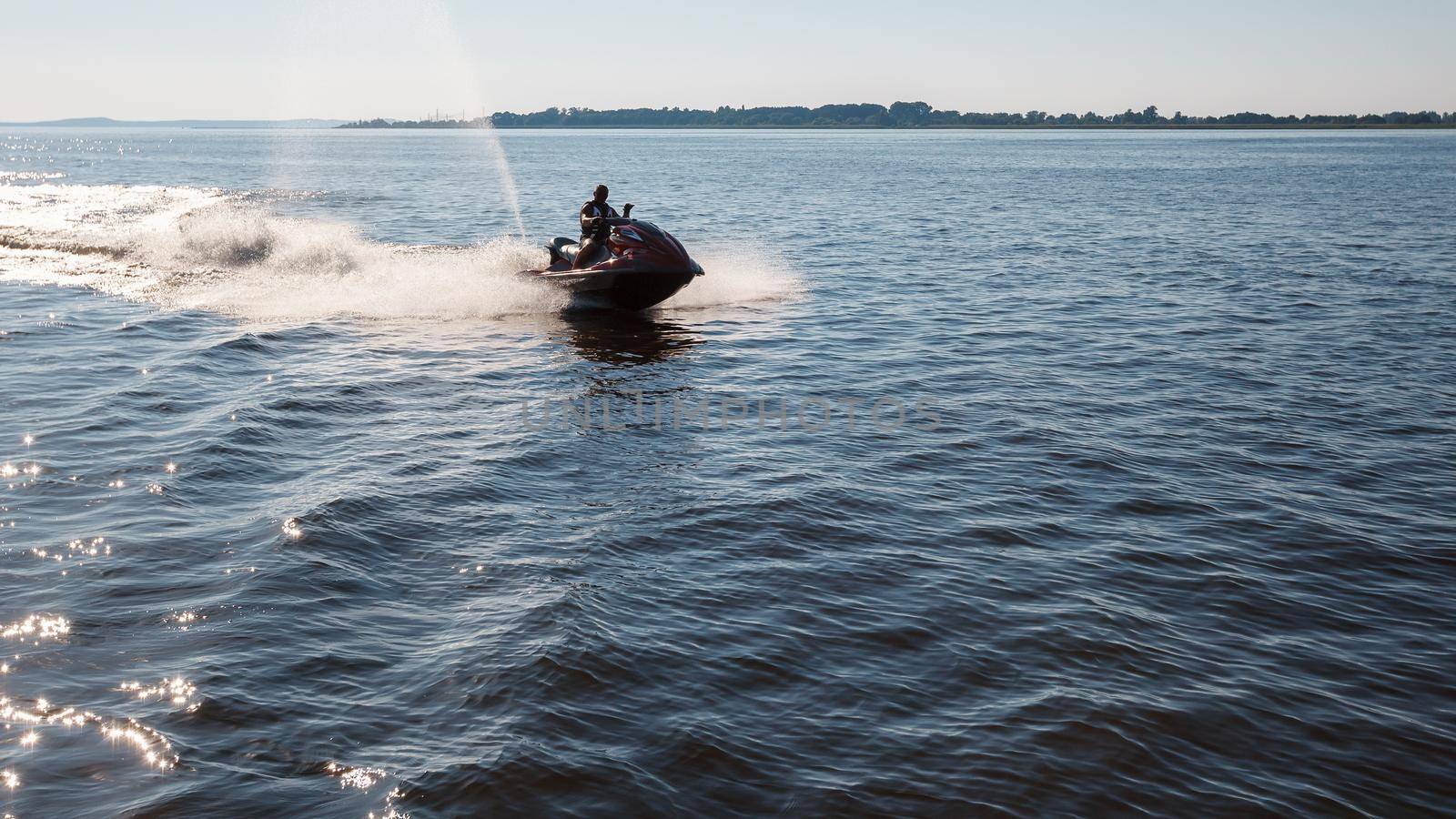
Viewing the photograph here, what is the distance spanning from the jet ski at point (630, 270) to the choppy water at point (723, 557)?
65 centimetres

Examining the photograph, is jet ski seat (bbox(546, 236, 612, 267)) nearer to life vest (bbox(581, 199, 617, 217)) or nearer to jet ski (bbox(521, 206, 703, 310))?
jet ski (bbox(521, 206, 703, 310))

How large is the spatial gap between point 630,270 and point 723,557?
1046 centimetres

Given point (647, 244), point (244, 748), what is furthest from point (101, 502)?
point (647, 244)

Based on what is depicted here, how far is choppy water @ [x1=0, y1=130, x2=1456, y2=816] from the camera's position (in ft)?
19.6

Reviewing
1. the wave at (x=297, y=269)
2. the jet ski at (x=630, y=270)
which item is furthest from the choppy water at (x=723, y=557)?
the jet ski at (x=630, y=270)

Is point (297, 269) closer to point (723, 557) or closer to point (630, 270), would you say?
point (630, 270)

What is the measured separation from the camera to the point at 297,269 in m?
25.5

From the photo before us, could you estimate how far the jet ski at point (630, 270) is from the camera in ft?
61.1

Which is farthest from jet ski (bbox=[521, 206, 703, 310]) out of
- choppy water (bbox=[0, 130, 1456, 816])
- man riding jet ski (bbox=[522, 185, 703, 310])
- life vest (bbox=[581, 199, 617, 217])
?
choppy water (bbox=[0, 130, 1456, 816])

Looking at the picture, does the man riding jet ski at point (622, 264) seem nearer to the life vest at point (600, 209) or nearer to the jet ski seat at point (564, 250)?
the life vest at point (600, 209)

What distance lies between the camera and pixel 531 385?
15.0 metres

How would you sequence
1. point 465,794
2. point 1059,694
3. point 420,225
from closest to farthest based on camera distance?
1. point 465,794
2. point 1059,694
3. point 420,225

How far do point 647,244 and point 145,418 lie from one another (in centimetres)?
879

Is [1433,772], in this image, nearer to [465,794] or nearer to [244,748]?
[465,794]
